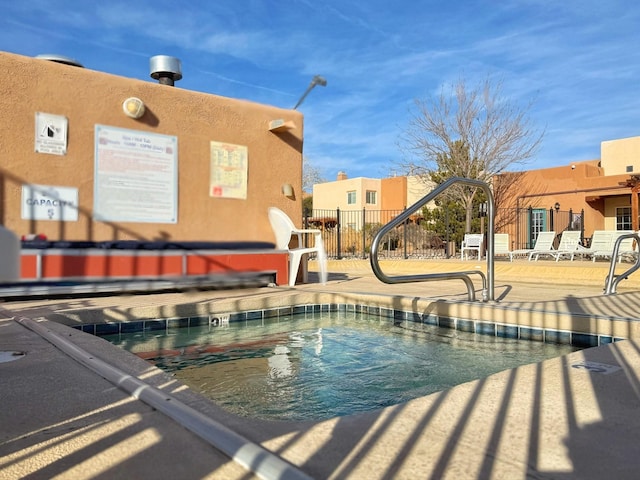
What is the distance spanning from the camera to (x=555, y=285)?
27.0 feet

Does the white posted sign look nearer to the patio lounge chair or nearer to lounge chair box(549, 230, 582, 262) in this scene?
the patio lounge chair

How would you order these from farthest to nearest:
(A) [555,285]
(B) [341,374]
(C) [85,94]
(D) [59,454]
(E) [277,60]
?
(E) [277,60]
(A) [555,285]
(C) [85,94]
(B) [341,374]
(D) [59,454]

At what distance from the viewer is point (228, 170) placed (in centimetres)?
791

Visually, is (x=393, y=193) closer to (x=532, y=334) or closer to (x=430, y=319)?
(x=430, y=319)

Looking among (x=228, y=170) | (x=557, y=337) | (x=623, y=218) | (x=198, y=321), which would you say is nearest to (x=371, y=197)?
(x=623, y=218)

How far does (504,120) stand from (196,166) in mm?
15063

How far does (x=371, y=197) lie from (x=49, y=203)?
2708 cm

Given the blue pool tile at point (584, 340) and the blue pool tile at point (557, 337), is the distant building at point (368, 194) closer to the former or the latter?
the blue pool tile at point (557, 337)

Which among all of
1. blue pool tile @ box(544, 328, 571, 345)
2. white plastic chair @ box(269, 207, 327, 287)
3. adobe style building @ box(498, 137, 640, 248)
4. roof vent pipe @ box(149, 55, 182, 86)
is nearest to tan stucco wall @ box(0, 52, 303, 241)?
white plastic chair @ box(269, 207, 327, 287)

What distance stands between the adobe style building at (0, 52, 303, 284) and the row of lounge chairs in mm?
7073

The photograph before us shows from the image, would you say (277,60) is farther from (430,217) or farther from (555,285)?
(555,285)

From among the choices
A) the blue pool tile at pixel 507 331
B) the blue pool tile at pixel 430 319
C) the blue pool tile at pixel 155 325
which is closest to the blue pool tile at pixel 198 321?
the blue pool tile at pixel 155 325

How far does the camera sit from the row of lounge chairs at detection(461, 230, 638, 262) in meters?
10.8

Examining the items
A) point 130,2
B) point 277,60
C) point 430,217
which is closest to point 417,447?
point 130,2
